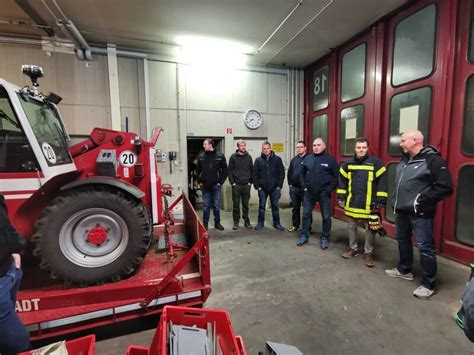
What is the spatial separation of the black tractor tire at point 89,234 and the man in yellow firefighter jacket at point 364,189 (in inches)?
92.5

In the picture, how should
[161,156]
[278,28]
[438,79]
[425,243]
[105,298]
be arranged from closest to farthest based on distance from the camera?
1. [105,298]
2. [425,243]
3. [438,79]
4. [278,28]
5. [161,156]

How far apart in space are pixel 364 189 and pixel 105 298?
9.18 feet

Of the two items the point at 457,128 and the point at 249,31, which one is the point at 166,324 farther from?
the point at 249,31

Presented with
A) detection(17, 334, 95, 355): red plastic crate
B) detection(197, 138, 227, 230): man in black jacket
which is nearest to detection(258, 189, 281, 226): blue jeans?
detection(197, 138, 227, 230): man in black jacket

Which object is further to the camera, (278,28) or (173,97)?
(173,97)

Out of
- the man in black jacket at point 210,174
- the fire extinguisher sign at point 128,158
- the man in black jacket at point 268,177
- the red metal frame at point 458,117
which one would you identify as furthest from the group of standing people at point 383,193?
the fire extinguisher sign at point 128,158

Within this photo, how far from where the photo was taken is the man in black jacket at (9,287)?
43.1 inches

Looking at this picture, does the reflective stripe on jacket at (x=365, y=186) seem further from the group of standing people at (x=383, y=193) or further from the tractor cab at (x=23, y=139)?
the tractor cab at (x=23, y=139)

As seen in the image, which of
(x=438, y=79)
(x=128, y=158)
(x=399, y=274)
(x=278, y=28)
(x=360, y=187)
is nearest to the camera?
(x=128, y=158)

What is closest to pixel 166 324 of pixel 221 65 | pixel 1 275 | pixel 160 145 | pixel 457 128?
pixel 1 275

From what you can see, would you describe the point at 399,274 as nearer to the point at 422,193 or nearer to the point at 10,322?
the point at 422,193

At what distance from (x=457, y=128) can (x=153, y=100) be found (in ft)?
16.9

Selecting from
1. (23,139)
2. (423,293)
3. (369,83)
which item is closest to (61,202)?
(23,139)

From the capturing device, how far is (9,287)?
44.9 inches
